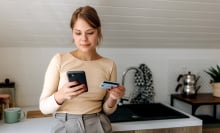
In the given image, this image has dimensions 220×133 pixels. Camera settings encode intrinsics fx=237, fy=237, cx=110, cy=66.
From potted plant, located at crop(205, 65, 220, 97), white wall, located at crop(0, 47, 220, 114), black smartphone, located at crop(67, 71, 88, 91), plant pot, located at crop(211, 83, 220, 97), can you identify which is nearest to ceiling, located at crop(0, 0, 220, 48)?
white wall, located at crop(0, 47, 220, 114)

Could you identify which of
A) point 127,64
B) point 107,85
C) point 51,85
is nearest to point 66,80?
point 51,85

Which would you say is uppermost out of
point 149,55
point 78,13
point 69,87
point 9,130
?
point 78,13

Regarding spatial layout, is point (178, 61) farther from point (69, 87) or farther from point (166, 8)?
point (69, 87)

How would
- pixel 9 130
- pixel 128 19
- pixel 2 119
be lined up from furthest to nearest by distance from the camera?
1. pixel 128 19
2. pixel 2 119
3. pixel 9 130

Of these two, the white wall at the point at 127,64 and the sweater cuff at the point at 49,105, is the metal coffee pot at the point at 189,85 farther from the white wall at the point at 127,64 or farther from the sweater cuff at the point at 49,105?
the sweater cuff at the point at 49,105

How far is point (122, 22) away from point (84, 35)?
2.46 feet

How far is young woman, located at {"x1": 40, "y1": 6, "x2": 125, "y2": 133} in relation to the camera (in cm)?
99

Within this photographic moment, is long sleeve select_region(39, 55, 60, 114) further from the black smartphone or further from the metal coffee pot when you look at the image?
the metal coffee pot

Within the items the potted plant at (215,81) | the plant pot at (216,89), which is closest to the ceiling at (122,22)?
the potted plant at (215,81)

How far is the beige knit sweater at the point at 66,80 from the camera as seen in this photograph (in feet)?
3.29

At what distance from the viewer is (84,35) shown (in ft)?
3.29

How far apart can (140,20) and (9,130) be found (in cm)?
112

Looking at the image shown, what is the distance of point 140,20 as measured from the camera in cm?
171

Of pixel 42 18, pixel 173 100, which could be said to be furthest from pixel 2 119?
pixel 173 100
